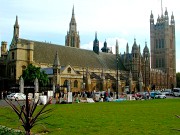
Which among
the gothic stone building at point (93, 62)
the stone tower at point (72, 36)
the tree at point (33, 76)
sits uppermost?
the stone tower at point (72, 36)

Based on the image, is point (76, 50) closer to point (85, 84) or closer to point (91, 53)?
point (91, 53)

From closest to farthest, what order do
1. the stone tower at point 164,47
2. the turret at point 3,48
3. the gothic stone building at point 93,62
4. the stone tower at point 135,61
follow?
the gothic stone building at point 93,62 → the turret at point 3,48 → the stone tower at point 135,61 → the stone tower at point 164,47

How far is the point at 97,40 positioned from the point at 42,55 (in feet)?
102

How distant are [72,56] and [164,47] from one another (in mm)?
57070

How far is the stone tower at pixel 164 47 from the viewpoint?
128 m

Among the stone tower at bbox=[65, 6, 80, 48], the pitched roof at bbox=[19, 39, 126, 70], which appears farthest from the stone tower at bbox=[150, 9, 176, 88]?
the stone tower at bbox=[65, 6, 80, 48]

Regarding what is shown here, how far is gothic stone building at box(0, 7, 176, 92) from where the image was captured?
71.4 meters

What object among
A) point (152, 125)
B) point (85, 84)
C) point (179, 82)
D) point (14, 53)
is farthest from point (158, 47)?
point (152, 125)

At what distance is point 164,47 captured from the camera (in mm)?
129750

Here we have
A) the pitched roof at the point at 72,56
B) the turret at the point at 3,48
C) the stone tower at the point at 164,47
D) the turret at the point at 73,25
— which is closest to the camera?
the pitched roof at the point at 72,56

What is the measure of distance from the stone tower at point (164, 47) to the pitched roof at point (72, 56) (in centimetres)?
3226

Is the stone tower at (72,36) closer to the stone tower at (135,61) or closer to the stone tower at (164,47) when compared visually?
the stone tower at (135,61)

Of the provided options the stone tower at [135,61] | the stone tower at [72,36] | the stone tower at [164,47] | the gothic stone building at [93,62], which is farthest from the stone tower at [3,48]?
the stone tower at [164,47]

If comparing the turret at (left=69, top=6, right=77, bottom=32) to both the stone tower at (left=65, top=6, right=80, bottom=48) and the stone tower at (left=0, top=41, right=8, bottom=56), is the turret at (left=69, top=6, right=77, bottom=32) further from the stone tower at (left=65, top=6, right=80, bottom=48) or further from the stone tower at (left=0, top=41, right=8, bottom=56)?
the stone tower at (left=0, top=41, right=8, bottom=56)
